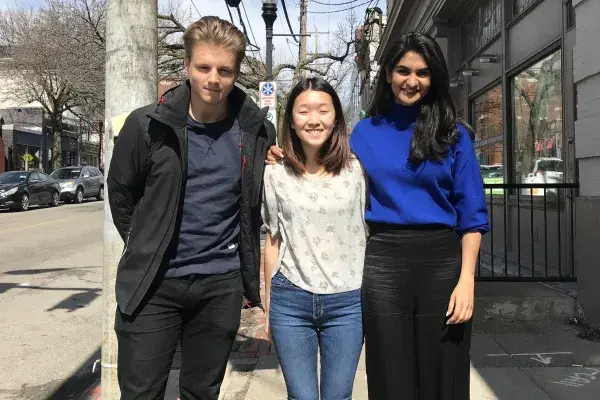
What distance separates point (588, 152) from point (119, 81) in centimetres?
407

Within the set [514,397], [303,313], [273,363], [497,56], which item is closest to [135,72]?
[303,313]

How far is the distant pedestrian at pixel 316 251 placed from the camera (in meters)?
2.26

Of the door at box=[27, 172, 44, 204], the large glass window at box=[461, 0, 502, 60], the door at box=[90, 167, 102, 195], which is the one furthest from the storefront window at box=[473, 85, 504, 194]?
the door at box=[90, 167, 102, 195]

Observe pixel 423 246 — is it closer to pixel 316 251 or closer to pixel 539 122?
pixel 316 251

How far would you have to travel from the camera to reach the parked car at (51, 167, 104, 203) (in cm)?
2492

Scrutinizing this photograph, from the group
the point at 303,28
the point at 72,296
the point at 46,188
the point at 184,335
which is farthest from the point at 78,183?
the point at 184,335

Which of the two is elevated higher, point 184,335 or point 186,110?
point 186,110

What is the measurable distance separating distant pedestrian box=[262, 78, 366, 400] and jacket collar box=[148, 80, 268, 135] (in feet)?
0.55

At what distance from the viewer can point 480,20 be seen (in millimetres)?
9508

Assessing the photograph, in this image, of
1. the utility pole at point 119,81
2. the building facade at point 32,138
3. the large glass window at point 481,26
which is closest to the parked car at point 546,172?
the large glass window at point 481,26

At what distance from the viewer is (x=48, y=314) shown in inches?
252

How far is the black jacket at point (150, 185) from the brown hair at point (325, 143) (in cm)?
17

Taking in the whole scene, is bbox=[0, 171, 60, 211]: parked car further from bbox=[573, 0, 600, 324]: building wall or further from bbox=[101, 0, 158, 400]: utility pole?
bbox=[573, 0, 600, 324]: building wall

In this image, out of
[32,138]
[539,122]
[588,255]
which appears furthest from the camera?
[32,138]
